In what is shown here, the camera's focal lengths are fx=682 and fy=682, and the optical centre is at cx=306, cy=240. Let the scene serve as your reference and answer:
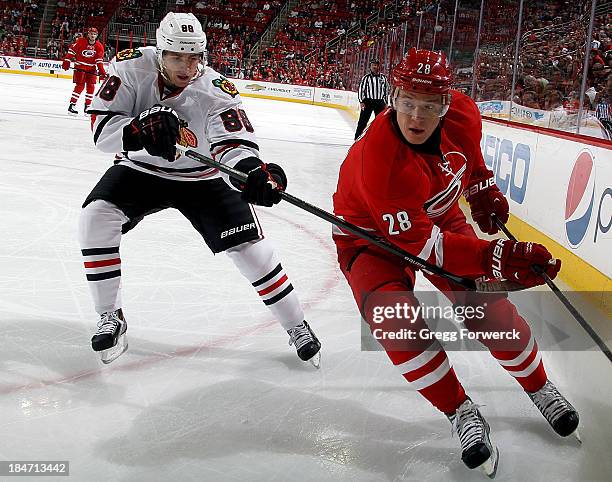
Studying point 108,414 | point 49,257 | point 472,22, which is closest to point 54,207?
point 49,257

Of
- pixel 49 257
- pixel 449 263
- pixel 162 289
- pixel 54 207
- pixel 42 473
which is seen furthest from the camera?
pixel 54 207

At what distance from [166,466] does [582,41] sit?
2.52m

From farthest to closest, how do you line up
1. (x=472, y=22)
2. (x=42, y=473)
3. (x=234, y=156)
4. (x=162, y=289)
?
(x=472, y=22)
(x=162, y=289)
(x=234, y=156)
(x=42, y=473)

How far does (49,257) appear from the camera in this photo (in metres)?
3.27

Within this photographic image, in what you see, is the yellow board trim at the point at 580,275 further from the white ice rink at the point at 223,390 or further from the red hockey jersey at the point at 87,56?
the red hockey jersey at the point at 87,56

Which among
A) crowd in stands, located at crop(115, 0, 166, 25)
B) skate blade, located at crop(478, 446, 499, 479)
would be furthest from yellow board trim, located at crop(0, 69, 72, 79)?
skate blade, located at crop(478, 446, 499, 479)

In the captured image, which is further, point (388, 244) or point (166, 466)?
point (388, 244)

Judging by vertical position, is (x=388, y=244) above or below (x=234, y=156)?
below

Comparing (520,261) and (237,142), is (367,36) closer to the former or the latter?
(237,142)

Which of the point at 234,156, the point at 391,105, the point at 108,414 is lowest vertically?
the point at 108,414

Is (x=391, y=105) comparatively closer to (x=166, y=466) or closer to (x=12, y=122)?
(x=166, y=466)

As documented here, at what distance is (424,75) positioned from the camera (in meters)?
1.72

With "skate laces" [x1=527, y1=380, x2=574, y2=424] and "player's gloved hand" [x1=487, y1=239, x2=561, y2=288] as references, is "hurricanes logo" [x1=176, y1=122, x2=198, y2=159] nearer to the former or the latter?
"player's gloved hand" [x1=487, y1=239, x2=561, y2=288]

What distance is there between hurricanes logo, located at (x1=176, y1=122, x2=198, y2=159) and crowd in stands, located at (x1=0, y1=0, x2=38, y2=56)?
666 inches
